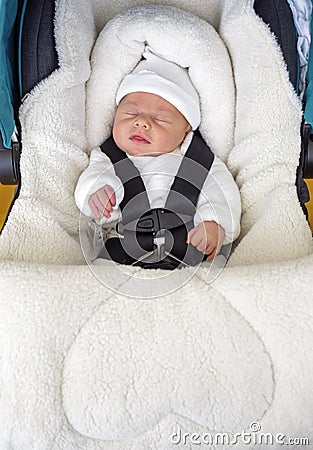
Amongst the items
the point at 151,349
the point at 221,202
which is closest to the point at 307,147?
the point at 221,202

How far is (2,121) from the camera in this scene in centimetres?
118

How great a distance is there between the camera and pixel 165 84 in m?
1.35

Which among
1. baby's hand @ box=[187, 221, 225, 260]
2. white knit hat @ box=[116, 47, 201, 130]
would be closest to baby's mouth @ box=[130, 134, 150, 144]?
white knit hat @ box=[116, 47, 201, 130]

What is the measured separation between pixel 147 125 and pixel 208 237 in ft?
0.96

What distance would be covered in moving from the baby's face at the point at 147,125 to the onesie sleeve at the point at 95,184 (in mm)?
77

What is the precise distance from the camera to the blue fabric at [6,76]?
1.18 m

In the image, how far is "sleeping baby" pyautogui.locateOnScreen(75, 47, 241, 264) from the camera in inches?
46.9

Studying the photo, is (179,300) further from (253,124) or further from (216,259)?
(253,124)

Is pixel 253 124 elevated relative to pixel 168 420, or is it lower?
elevated

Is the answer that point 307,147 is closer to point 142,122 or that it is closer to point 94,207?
point 142,122

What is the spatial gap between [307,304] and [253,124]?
1.69 feet

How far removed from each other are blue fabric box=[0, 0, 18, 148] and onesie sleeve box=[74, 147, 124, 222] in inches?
6.5

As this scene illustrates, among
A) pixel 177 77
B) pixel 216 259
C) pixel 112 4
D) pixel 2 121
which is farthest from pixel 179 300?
pixel 112 4

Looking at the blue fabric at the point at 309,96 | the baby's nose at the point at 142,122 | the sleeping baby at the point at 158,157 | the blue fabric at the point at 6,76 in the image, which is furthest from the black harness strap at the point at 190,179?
the blue fabric at the point at 6,76
